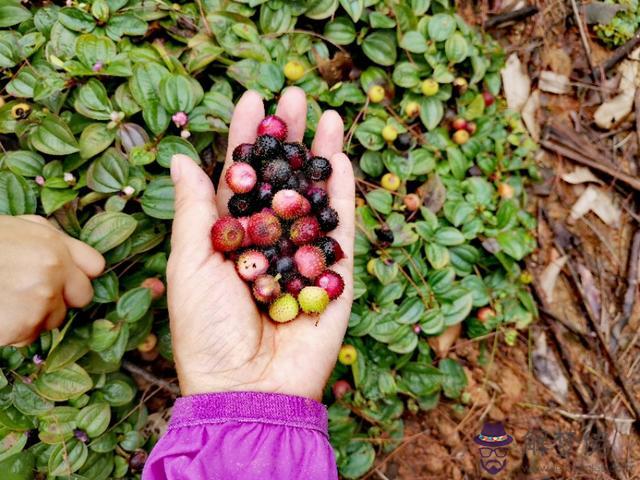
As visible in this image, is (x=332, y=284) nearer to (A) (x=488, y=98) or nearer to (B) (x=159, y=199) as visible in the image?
(B) (x=159, y=199)

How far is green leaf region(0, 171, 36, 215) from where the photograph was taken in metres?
2.45

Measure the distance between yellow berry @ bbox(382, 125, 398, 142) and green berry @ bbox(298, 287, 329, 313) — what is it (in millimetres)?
1235


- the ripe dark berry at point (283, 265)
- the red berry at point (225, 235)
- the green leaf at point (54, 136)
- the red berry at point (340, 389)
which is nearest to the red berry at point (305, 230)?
the ripe dark berry at point (283, 265)

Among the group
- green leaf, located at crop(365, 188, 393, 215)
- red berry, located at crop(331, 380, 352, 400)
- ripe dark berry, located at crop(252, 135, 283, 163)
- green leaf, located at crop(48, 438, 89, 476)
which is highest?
ripe dark berry, located at crop(252, 135, 283, 163)

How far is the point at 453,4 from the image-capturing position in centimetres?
383

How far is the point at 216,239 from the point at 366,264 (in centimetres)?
110

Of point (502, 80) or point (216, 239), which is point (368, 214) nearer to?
point (216, 239)

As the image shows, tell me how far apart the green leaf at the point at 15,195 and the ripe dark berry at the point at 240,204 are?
934 millimetres

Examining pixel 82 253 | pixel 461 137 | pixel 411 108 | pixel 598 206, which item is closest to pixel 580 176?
pixel 598 206

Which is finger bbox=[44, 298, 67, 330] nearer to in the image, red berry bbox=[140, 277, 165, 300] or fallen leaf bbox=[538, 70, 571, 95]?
red berry bbox=[140, 277, 165, 300]

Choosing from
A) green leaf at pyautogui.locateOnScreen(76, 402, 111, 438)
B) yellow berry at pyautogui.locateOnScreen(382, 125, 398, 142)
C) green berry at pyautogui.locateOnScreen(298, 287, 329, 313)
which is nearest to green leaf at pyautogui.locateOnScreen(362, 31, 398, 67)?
yellow berry at pyautogui.locateOnScreen(382, 125, 398, 142)

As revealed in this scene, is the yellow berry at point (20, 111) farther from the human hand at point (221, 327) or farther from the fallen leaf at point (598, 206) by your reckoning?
the fallen leaf at point (598, 206)

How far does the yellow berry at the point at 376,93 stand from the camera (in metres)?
3.22

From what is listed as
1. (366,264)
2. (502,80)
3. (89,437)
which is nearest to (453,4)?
(502,80)
